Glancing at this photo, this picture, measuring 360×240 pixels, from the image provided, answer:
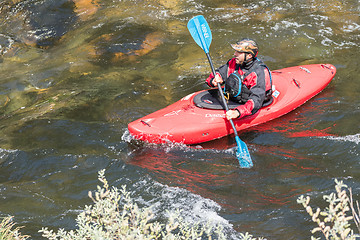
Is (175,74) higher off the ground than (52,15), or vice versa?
(52,15)

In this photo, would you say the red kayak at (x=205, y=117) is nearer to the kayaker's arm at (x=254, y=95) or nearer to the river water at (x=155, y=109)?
the river water at (x=155, y=109)

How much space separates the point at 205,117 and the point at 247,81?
0.66 m

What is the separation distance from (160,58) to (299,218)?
433cm

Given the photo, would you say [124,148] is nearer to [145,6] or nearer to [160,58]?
[160,58]

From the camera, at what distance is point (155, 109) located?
5754 mm

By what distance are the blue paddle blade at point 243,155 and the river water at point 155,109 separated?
3.1 inches

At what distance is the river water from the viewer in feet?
12.8

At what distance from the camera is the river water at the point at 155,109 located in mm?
3906

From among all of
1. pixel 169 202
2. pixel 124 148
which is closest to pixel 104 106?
pixel 124 148

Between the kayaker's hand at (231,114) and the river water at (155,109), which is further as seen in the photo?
the kayaker's hand at (231,114)

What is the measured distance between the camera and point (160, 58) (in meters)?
7.13

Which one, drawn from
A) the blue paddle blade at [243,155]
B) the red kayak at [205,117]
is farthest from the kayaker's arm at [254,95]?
the blue paddle blade at [243,155]

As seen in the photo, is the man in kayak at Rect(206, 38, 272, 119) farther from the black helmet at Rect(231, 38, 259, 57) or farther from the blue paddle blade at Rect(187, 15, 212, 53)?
the blue paddle blade at Rect(187, 15, 212, 53)

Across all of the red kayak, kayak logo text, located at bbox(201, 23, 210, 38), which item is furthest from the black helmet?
kayak logo text, located at bbox(201, 23, 210, 38)
